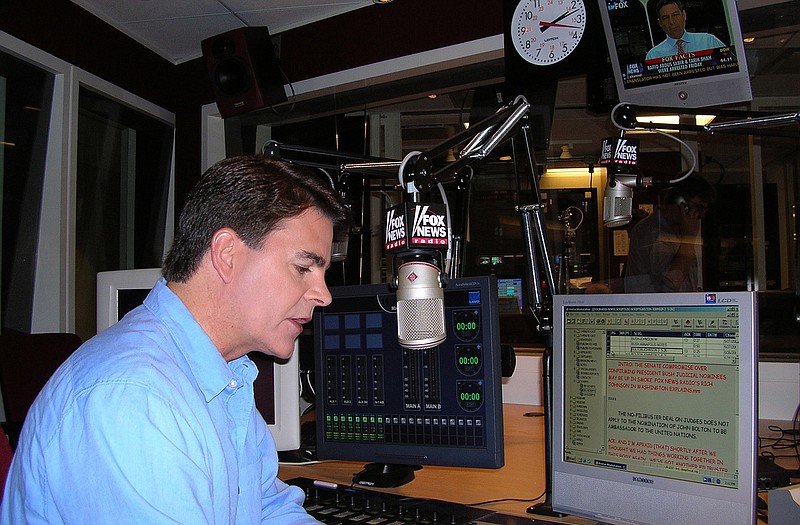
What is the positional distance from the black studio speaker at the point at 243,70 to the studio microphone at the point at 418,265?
305 centimetres

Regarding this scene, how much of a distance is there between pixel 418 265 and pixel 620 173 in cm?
96

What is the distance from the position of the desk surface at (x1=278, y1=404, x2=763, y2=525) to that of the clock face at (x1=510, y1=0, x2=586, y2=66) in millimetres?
1908

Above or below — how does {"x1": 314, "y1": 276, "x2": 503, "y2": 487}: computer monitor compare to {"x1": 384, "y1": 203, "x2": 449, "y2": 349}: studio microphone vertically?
below

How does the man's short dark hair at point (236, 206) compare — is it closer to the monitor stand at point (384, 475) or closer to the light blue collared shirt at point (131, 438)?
the light blue collared shirt at point (131, 438)

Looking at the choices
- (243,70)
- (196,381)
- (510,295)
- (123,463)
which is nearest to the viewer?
(123,463)

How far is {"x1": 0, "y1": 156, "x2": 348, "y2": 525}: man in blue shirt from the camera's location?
79 cm

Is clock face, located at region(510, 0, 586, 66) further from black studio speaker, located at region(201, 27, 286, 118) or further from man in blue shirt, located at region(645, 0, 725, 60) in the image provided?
black studio speaker, located at region(201, 27, 286, 118)

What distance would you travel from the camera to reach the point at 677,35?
2.73 meters

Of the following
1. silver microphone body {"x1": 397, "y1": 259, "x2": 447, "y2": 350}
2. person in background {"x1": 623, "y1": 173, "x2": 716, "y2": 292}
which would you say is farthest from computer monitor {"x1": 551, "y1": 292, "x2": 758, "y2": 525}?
person in background {"x1": 623, "y1": 173, "x2": 716, "y2": 292}

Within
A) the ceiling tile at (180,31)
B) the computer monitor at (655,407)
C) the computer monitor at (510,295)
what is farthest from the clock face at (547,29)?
the computer monitor at (655,407)

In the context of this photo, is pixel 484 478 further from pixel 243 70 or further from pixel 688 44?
pixel 243 70

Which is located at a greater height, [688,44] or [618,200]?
[688,44]

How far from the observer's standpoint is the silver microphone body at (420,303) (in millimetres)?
1084

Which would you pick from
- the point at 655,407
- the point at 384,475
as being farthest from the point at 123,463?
the point at 384,475
